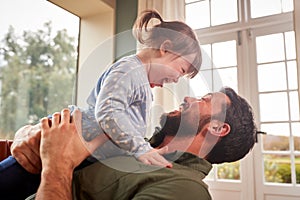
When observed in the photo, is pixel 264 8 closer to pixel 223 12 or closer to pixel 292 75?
pixel 223 12

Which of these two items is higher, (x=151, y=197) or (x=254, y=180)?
(x=151, y=197)

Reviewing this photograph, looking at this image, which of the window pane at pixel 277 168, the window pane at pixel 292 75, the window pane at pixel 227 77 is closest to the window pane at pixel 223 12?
the window pane at pixel 227 77

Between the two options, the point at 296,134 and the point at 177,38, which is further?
the point at 296,134

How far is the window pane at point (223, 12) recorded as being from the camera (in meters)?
2.67

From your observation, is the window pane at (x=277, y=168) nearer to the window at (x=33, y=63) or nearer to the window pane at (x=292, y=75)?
the window pane at (x=292, y=75)

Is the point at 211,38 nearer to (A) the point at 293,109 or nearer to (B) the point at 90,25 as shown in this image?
(A) the point at 293,109

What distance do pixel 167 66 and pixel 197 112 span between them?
239 millimetres

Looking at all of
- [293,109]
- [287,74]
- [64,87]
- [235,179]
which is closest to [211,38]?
[287,74]

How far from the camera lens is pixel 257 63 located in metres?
2.54

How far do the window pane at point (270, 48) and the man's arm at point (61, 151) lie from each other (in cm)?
180

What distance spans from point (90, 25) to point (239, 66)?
150cm

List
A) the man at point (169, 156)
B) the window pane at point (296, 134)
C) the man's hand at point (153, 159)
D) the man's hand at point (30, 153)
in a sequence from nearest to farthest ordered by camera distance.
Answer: the man at point (169, 156), the man's hand at point (153, 159), the man's hand at point (30, 153), the window pane at point (296, 134)

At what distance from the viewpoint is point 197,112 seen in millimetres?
1335

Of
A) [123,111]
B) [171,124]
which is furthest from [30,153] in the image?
[171,124]
